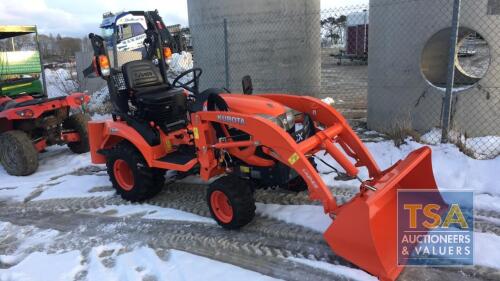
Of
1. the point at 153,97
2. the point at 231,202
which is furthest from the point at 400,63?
the point at 231,202

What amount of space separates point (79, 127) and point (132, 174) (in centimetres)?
248

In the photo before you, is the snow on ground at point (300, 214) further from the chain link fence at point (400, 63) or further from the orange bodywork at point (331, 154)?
the chain link fence at point (400, 63)

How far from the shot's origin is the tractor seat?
14.5ft

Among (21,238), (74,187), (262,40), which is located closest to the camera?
(21,238)

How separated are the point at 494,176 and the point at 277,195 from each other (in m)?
2.23

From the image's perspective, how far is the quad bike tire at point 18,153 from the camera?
18.7 ft

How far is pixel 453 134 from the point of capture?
5.39 meters

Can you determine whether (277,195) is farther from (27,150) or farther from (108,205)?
(27,150)

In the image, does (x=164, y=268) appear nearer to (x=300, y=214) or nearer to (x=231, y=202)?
(x=231, y=202)

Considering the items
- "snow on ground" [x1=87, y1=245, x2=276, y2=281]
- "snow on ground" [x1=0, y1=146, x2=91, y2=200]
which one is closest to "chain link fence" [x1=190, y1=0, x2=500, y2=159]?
"snow on ground" [x1=0, y1=146, x2=91, y2=200]

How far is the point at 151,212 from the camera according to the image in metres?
4.29

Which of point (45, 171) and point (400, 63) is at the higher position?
point (400, 63)

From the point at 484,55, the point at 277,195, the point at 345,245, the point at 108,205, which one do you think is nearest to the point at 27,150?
the point at 108,205

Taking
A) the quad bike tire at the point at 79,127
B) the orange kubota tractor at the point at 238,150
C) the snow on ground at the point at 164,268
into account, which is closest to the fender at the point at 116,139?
the orange kubota tractor at the point at 238,150
